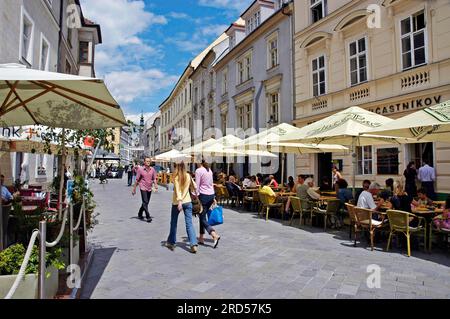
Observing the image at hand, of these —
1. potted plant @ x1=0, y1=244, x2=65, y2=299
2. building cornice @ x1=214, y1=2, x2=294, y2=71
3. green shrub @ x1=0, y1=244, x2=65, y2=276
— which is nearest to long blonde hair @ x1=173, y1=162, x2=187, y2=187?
potted plant @ x1=0, y1=244, x2=65, y2=299

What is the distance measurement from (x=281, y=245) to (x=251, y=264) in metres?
1.56

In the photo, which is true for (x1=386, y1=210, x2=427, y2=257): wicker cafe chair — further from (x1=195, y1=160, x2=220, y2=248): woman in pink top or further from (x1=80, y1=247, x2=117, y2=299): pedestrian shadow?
(x1=80, y1=247, x2=117, y2=299): pedestrian shadow

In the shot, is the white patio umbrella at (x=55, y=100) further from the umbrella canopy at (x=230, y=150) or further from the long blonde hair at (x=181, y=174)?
the umbrella canopy at (x=230, y=150)

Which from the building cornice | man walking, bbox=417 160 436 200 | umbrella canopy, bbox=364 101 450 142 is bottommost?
man walking, bbox=417 160 436 200

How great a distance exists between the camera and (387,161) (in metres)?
12.5

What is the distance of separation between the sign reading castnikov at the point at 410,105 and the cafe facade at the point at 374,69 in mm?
29

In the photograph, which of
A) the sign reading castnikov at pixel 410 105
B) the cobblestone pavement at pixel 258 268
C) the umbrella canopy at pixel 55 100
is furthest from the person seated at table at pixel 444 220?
the umbrella canopy at pixel 55 100

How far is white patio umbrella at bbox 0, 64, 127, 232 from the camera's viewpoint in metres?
3.45

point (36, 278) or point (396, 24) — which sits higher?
point (396, 24)

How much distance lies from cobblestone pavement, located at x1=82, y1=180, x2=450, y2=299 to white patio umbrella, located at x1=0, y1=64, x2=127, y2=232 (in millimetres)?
2389

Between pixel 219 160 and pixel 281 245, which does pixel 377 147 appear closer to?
pixel 281 245

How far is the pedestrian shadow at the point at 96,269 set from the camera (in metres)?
4.44
